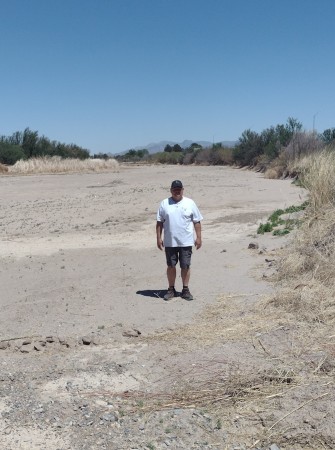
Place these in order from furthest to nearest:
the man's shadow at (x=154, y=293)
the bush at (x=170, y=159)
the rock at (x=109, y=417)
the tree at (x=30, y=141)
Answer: the bush at (x=170, y=159) → the tree at (x=30, y=141) → the man's shadow at (x=154, y=293) → the rock at (x=109, y=417)

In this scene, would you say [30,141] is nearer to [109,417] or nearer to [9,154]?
[9,154]

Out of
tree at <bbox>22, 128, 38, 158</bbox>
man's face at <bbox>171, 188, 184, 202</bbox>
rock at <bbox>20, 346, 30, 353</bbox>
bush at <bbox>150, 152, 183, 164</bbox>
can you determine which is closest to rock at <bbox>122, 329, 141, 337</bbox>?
rock at <bbox>20, 346, 30, 353</bbox>

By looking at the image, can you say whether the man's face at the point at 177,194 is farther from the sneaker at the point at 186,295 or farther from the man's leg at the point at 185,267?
the sneaker at the point at 186,295

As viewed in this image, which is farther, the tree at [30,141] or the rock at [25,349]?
the tree at [30,141]

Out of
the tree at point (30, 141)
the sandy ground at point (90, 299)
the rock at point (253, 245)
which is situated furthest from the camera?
the tree at point (30, 141)

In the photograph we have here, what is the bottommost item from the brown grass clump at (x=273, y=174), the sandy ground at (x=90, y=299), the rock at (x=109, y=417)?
the rock at (x=109, y=417)

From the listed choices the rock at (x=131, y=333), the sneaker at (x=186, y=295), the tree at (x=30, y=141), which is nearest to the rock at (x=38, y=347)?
the rock at (x=131, y=333)

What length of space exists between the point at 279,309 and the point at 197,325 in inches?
42.4

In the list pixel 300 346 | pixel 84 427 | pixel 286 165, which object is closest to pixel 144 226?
pixel 300 346

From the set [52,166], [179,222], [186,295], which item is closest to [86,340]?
[186,295]

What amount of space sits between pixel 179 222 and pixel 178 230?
113 millimetres

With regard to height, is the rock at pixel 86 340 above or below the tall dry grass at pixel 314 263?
below

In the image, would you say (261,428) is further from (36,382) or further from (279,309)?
(279,309)

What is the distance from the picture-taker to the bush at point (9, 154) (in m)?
53.8
